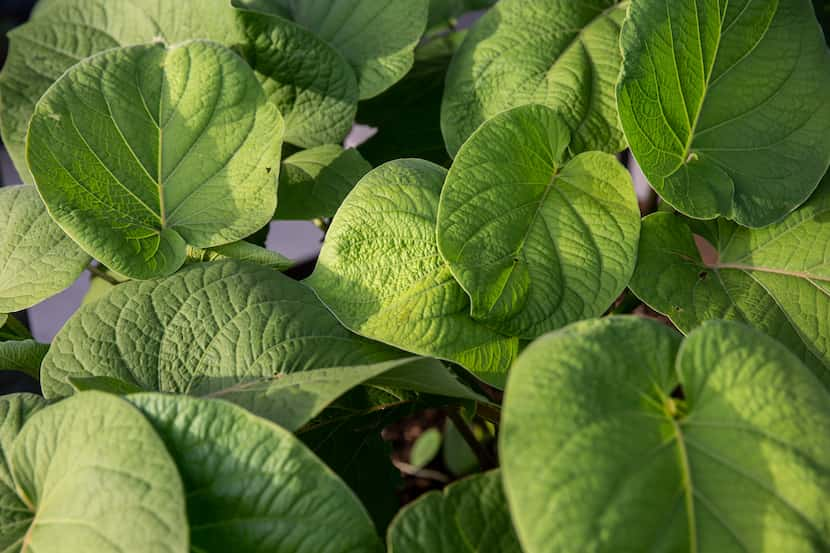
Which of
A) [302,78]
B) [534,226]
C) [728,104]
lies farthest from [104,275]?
[728,104]

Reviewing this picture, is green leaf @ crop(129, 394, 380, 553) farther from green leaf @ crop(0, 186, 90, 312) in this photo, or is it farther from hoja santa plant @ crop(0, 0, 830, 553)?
green leaf @ crop(0, 186, 90, 312)

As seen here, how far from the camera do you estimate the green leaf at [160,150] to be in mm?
419

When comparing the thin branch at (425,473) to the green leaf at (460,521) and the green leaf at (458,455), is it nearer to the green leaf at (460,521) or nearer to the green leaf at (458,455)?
the green leaf at (458,455)

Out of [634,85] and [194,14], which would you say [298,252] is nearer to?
[194,14]

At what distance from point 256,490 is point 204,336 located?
0.11 metres

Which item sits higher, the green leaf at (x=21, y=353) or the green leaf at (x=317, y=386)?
the green leaf at (x=317, y=386)

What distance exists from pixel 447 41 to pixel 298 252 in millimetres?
577

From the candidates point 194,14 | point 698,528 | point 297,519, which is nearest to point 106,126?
point 194,14

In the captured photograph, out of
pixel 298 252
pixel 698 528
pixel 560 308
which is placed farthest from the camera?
pixel 298 252

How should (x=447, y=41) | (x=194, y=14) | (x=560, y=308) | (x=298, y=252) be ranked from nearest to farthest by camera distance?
(x=560, y=308) → (x=194, y=14) → (x=447, y=41) → (x=298, y=252)

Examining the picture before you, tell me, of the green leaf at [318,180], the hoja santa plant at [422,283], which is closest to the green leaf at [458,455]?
the hoja santa plant at [422,283]

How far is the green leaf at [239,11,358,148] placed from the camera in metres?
0.51

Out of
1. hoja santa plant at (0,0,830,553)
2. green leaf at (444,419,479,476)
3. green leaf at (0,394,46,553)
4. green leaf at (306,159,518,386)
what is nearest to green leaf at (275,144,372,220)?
hoja santa plant at (0,0,830,553)

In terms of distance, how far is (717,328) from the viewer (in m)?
0.30
